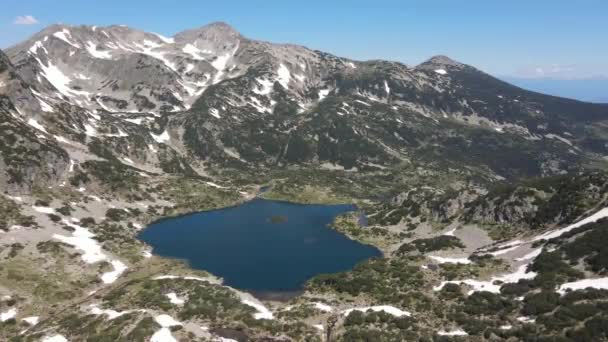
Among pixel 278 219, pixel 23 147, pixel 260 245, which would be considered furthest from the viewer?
pixel 278 219

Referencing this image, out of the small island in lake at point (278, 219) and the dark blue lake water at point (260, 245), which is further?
the small island in lake at point (278, 219)

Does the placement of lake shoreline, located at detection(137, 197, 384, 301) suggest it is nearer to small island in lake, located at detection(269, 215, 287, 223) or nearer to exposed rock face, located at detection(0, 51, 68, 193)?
small island in lake, located at detection(269, 215, 287, 223)

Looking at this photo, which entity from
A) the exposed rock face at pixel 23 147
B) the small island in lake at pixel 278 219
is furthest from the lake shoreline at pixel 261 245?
the exposed rock face at pixel 23 147

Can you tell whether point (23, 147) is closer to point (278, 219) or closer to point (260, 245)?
point (278, 219)

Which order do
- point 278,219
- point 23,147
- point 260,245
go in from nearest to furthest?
point 260,245
point 23,147
point 278,219

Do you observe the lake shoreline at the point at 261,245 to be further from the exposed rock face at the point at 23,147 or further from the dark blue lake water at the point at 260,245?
the exposed rock face at the point at 23,147

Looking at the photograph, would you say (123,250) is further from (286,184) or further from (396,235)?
(286,184)

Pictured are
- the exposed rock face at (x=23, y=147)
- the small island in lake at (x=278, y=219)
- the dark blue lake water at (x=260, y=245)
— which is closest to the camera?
the dark blue lake water at (x=260, y=245)

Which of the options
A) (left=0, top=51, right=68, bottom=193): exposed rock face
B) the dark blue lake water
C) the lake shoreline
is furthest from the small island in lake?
(left=0, top=51, right=68, bottom=193): exposed rock face

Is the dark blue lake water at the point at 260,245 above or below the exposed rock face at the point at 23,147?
below

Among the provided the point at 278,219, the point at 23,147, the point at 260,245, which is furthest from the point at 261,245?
the point at 23,147

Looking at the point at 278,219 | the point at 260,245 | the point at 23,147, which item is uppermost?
the point at 23,147
